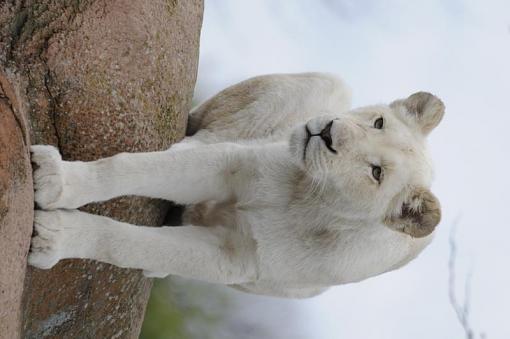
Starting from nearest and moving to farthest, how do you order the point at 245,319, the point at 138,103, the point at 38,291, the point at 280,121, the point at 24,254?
the point at 24,254 < the point at 38,291 < the point at 138,103 < the point at 280,121 < the point at 245,319

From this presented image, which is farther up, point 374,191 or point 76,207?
point 374,191

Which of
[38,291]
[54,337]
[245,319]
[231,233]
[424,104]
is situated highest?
[424,104]

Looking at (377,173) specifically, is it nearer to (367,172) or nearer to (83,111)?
(367,172)

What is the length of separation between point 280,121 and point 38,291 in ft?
4.67

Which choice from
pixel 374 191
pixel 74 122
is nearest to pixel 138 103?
pixel 74 122

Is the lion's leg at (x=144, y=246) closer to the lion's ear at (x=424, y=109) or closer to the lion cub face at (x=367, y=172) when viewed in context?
the lion cub face at (x=367, y=172)

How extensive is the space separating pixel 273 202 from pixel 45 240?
3.22 feet

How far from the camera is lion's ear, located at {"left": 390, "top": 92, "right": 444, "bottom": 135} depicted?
344 cm

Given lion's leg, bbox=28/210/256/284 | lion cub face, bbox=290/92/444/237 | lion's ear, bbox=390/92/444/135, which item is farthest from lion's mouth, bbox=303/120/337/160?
lion's ear, bbox=390/92/444/135

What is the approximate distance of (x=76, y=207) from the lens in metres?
2.88

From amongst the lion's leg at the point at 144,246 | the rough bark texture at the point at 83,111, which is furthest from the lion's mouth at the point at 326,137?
the rough bark texture at the point at 83,111

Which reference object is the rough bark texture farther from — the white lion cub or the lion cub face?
the lion cub face

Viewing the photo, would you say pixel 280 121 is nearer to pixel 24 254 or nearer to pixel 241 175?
pixel 241 175

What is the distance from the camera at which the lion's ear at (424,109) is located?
3439 mm
